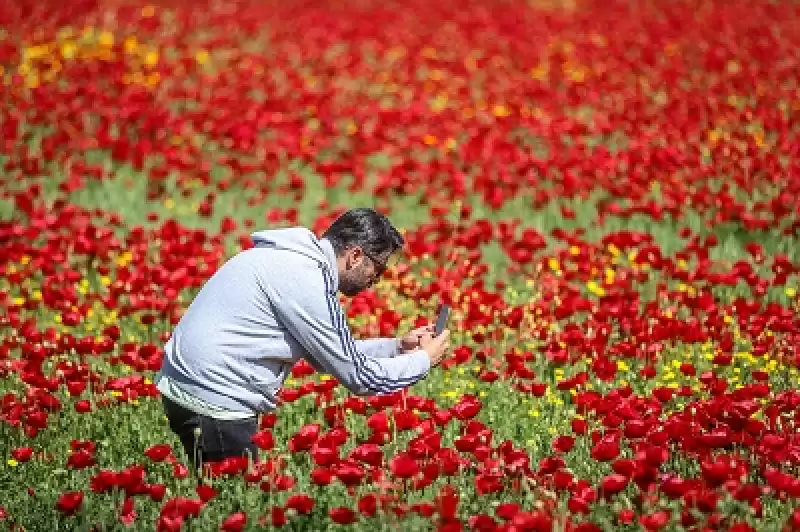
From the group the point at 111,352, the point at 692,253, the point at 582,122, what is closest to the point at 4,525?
the point at 111,352

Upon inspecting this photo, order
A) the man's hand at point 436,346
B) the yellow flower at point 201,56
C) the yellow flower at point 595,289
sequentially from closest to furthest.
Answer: the man's hand at point 436,346, the yellow flower at point 595,289, the yellow flower at point 201,56

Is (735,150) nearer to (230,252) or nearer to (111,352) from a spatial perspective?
(230,252)

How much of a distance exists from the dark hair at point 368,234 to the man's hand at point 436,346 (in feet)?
1.45

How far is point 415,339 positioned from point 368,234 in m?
0.62

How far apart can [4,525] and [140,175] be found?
658 cm

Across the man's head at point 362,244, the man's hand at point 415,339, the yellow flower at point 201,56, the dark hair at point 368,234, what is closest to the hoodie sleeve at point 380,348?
the man's hand at point 415,339

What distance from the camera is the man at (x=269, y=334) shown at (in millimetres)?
4430

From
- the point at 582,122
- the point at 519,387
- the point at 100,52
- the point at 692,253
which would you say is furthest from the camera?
the point at 100,52

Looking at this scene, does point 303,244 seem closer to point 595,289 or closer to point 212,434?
point 212,434

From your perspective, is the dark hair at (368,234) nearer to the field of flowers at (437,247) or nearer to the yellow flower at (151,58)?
the field of flowers at (437,247)

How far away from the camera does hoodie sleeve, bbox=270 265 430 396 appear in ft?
14.4

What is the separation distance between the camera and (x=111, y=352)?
6465 mm

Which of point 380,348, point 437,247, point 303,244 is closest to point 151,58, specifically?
point 437,247

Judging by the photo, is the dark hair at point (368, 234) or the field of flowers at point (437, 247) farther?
the dark hair at point (368, 234)
